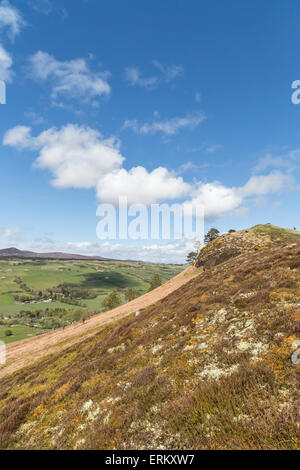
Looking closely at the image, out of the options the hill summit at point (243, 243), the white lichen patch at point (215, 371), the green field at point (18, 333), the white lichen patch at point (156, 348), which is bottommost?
the green field at point (18, 333)

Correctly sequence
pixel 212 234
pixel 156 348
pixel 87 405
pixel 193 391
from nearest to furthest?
pixel 193 391, pixel 87 405, pixel 156 348, pixel 212 234

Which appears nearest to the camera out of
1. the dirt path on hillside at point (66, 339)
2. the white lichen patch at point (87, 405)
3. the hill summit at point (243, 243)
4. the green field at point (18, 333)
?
the white lichen patch at point (87, 405)

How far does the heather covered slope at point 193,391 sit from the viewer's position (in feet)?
17.8

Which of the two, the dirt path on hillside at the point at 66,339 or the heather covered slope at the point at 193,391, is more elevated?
the heather covered slope at the point at 193,391

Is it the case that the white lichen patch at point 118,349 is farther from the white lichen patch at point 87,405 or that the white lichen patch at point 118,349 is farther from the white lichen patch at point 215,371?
the white lichen patch at point 215,371

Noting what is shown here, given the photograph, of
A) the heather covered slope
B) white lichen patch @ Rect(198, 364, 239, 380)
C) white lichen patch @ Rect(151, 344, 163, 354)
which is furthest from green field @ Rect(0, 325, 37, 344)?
white lichen patch @ Rect(198, 364, 239, 380)

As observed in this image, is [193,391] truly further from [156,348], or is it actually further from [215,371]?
[156,348]

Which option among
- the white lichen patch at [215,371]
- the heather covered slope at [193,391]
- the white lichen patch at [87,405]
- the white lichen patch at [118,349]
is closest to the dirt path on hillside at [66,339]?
the white lichen patch at [118,349]

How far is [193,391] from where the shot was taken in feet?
23.5

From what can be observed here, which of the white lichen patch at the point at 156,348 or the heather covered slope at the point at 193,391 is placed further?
the white lichen patch at the point at 156,348

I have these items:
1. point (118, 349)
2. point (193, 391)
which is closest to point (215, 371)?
point (193, 391)

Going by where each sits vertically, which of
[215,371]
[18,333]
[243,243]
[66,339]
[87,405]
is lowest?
[18,333]

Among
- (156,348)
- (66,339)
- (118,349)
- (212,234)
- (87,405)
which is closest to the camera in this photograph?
(87,405)
